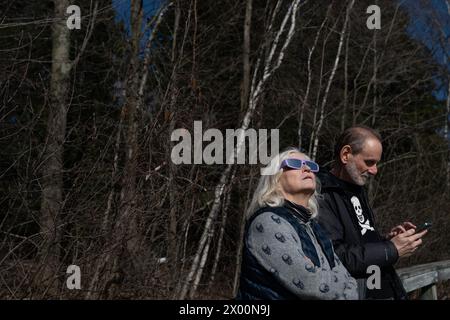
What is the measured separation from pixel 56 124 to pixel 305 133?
7478mm

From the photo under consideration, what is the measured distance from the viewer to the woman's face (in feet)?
8.71

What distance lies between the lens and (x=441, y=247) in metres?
11.6

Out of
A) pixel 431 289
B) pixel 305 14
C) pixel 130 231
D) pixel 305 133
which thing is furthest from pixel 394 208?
pixel 130 231

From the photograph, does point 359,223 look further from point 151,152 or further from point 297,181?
point 151,152

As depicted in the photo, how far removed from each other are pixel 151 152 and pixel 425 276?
242 cm

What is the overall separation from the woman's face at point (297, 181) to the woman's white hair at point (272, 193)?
2 cm

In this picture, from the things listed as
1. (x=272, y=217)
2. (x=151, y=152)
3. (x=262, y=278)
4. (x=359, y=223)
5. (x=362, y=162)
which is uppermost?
(x=151, y=152)

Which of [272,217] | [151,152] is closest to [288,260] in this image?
[272,217]

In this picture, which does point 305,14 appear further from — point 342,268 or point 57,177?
point 342,268

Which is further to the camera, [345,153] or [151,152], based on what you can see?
[151,152]

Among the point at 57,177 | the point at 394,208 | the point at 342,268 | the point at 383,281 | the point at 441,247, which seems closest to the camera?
the point at 342,268

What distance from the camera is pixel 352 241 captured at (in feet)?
9.97

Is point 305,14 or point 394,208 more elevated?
point 305,14
